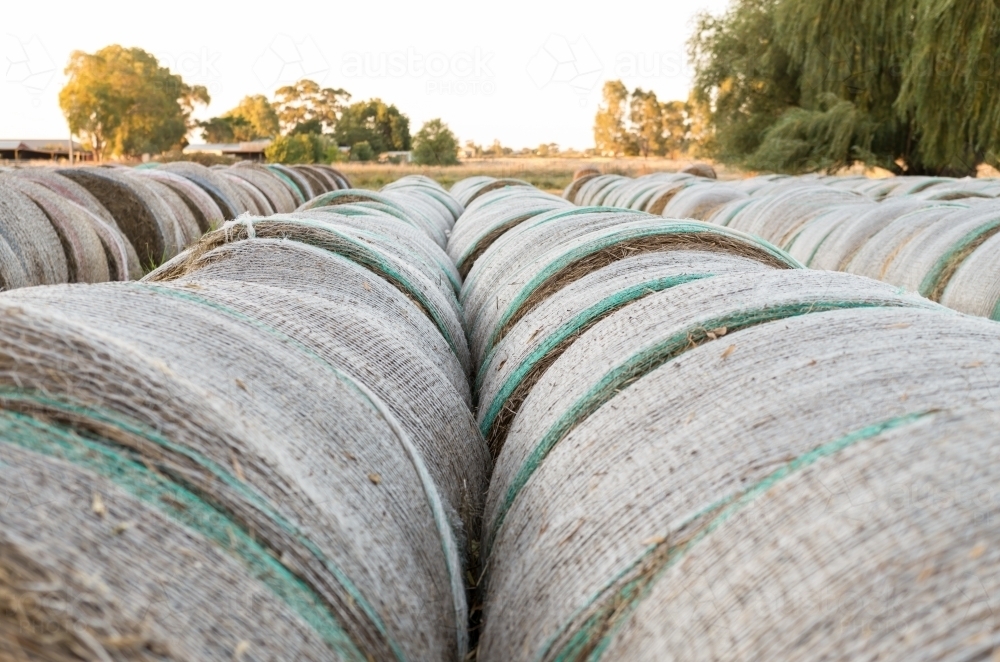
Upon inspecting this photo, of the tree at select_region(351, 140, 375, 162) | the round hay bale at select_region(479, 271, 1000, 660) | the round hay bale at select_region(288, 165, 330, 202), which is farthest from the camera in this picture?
the tree at select_region(351, 140, 375, 162)

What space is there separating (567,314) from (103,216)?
7.02m

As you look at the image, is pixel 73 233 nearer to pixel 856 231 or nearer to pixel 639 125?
pixel 856 231

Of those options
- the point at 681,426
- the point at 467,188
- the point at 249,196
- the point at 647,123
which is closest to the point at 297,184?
the point at 467,188

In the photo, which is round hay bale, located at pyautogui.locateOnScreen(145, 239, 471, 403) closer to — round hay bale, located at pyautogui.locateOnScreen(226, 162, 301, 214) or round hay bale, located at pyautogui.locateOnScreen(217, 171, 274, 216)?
round hay bale, located at pyautogui.locateOnScreen(217, 171, 274, 216)

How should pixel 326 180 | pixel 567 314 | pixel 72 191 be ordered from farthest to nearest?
pixel 326 180 → pixel 72 191 → pixel 567 314

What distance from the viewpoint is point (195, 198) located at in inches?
402

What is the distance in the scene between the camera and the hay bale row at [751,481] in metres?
1.10

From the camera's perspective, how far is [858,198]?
8.99 m

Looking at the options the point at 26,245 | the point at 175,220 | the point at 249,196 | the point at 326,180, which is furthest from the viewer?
the point at 326,180

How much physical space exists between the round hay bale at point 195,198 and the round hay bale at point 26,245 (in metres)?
3.48

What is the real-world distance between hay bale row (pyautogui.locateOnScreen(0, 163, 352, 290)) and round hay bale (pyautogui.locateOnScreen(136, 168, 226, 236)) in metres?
0.01

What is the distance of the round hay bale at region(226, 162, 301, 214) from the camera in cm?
1407

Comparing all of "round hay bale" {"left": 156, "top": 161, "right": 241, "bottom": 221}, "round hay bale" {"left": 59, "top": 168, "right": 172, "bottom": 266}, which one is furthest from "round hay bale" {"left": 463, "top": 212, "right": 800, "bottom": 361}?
"round hay bale" {"left": 156, "top": 161, "right": 241, "bottom": 221}

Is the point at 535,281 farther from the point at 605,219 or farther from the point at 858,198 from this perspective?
the point at 858,198
